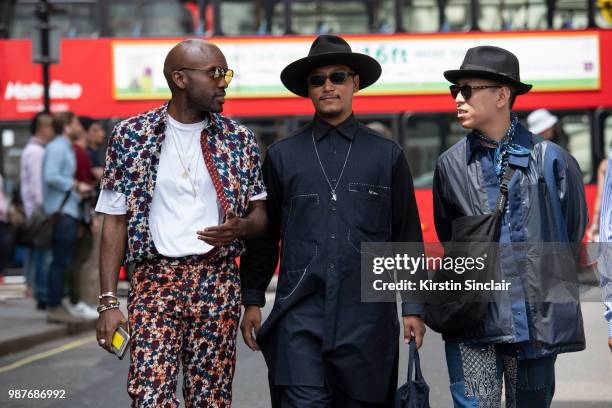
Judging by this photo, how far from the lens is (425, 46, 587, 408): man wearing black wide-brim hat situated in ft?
14.5

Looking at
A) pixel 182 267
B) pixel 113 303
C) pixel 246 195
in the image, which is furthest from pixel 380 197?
pixel 113 303

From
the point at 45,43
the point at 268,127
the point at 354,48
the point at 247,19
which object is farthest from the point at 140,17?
the point at 354,48

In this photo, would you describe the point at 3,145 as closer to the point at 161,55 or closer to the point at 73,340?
the point at 161,55

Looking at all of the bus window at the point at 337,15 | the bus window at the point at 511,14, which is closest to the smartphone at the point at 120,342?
the bus window at the point at 337,15

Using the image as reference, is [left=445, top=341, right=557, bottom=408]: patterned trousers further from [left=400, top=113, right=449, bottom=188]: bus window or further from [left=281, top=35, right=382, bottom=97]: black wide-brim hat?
[left=400, top=113, right=449, bottom=188]: bus window

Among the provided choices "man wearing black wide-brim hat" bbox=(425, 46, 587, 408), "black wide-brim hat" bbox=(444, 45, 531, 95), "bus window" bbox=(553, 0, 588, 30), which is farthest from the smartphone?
"bus window" bbox=(553, 0, 588, 30)

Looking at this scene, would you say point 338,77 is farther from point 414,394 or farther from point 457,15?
point 457,15

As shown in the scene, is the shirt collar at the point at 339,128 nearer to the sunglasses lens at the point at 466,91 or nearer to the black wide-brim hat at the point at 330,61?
the black wide-brim hat at the point at 330,61

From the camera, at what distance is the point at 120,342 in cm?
438

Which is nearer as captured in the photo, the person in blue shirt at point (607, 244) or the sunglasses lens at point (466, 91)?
the person in blue shirt at point (607, 244)

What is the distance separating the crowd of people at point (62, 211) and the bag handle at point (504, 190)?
6634 millimetres

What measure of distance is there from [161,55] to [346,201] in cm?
1179

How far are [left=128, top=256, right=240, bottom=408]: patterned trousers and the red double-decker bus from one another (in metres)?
11.5

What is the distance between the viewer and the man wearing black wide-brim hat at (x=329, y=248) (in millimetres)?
4453
